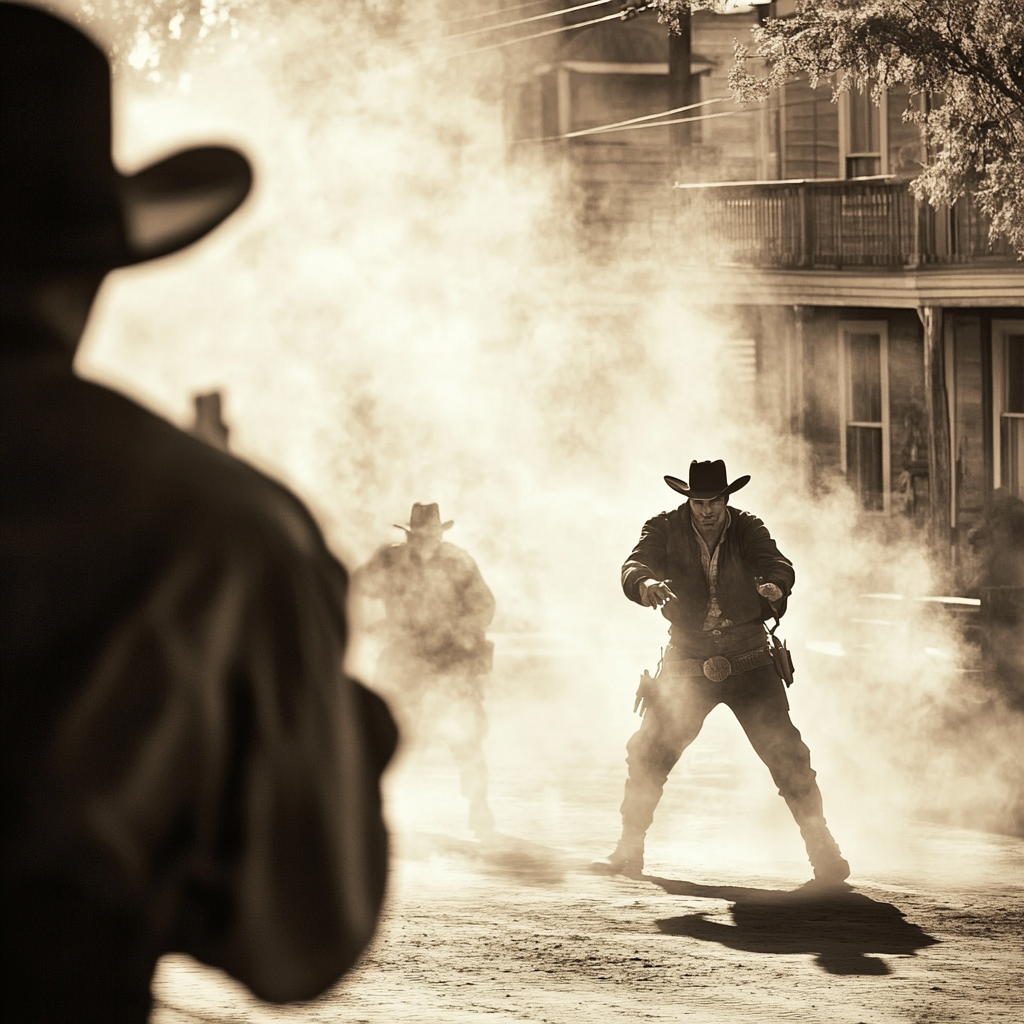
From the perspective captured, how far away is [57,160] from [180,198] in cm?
16

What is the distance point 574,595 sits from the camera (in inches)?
744

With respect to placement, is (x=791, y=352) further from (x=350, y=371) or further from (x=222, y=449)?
(x=222, y=449)

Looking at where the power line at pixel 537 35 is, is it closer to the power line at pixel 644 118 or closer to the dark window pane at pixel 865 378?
the power line at pixel 644 118

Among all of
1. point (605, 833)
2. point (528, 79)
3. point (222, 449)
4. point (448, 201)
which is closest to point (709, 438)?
point (448, 201)

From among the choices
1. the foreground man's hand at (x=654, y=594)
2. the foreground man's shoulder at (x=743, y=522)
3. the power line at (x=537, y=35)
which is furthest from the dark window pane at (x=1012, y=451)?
the foreground man's hand at (x=654, y=594)

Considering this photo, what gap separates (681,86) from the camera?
26.1 meters

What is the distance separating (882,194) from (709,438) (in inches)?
148

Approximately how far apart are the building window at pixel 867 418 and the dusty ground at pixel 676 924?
12.1 m

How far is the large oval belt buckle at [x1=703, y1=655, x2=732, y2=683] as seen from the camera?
8734 mm

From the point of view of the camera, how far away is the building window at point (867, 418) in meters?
23.2

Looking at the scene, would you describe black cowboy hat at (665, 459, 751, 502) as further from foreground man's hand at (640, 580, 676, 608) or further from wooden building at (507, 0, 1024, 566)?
wooden building at (507, 0, 1024, 566)

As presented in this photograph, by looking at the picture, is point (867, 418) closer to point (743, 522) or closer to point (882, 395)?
point (882, 395)

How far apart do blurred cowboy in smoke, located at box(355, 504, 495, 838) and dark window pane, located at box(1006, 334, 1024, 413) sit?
41.4 ft

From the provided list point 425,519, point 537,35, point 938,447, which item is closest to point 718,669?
point 425,519
